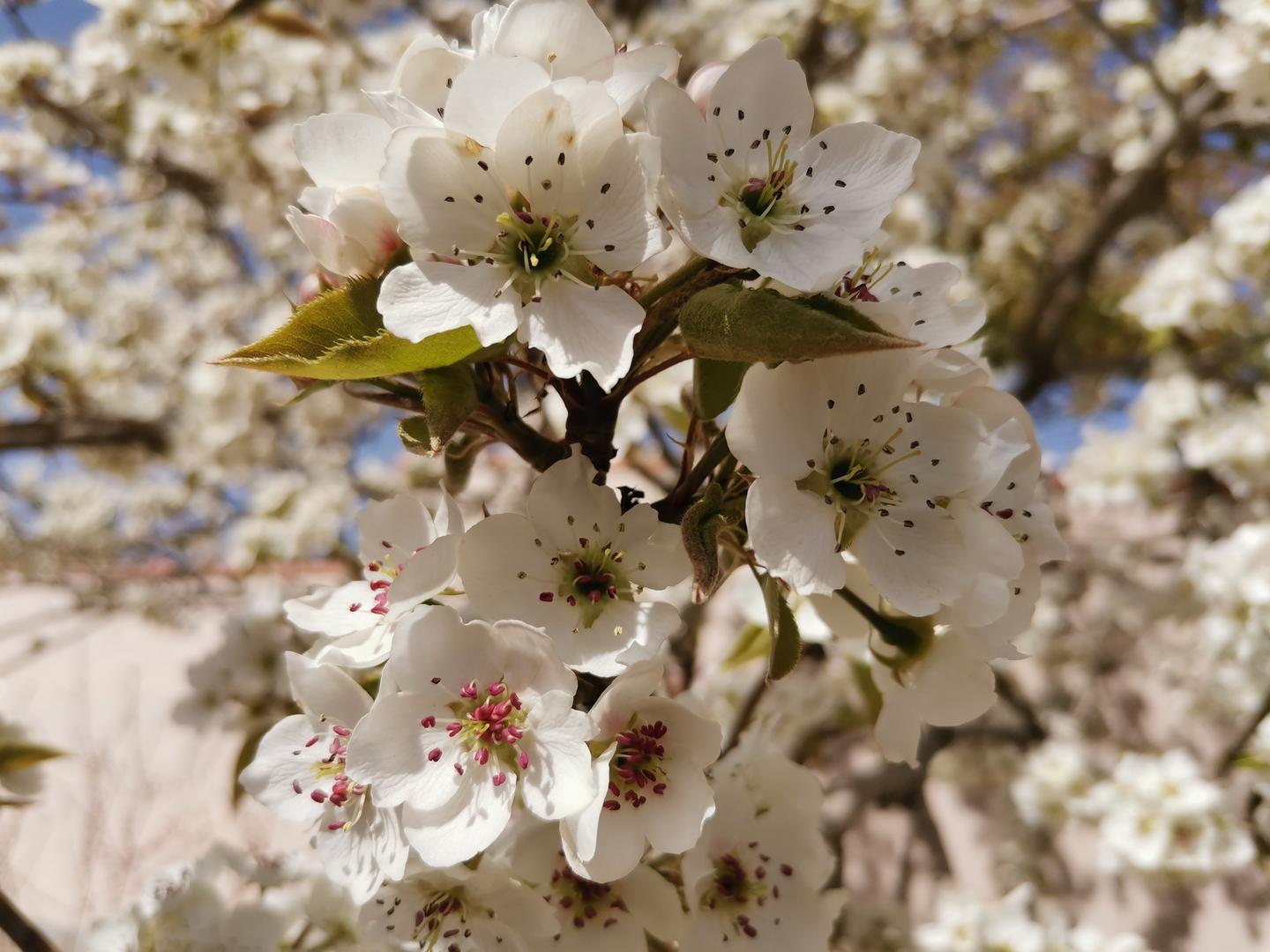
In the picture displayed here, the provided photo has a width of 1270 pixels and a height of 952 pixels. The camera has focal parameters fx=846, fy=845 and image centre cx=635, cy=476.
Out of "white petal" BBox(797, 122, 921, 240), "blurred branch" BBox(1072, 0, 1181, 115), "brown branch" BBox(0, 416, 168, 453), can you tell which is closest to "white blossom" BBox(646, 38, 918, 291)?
"white petal" BBox(797, 122, 921, 240)

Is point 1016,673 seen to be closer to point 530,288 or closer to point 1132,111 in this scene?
point 1132,111

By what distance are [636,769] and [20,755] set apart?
773mm

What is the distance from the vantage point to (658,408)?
110 cm

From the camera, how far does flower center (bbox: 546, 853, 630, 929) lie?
2.09 feet

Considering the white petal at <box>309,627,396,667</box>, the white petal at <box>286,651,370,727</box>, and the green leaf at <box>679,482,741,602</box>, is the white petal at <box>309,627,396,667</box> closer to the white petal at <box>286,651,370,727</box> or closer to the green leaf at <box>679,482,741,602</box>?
the white petal at <box>286,651,370,727</box>

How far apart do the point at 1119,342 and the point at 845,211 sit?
308 centimetres

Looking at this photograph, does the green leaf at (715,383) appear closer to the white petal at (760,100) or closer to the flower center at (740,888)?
the white petal at (760,100)

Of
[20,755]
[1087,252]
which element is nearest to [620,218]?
[20,755]

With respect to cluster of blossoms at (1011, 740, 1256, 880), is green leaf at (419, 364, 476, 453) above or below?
above

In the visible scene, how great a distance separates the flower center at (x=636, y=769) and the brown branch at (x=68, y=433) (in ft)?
6.78

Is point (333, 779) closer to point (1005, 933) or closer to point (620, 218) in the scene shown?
point (620, 218)

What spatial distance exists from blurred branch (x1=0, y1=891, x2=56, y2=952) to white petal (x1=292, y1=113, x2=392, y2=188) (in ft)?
2.51

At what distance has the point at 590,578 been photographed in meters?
0.58

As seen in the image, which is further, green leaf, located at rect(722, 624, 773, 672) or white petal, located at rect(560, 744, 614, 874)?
green leaf, located at rect(722, 624, 773, 672)
